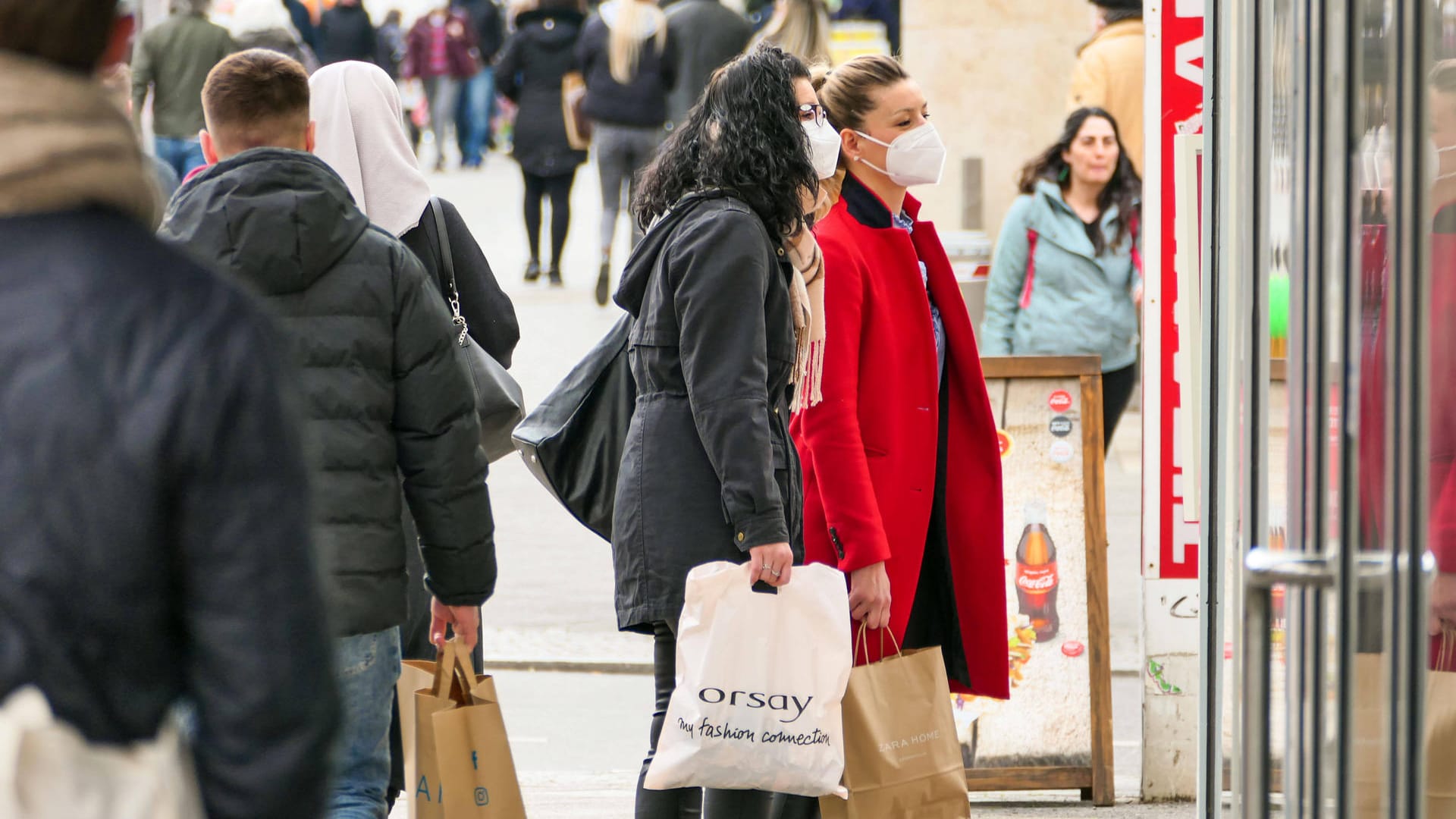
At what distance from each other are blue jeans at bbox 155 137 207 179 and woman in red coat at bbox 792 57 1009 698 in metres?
7.37

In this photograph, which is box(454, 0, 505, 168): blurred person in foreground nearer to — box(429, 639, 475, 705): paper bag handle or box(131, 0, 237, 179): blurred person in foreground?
box(131, 0, 237, 179): blurred person in foreground

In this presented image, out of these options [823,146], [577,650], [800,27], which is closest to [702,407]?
[823,146]

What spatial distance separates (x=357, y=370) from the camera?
310 cm

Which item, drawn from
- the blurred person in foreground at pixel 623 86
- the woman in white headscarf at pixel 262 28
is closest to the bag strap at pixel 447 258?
the woman in white headscarf at pixel 262 28

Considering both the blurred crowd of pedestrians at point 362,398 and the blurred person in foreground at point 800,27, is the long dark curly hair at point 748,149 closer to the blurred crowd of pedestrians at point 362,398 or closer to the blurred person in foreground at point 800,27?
the blurred crowd of pedestrians at point 362,398

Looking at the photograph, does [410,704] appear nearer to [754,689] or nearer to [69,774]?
[754,689]

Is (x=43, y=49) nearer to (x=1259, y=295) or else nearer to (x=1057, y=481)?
(x=1259, y=295)

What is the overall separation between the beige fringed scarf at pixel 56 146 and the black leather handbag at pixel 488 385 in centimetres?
240

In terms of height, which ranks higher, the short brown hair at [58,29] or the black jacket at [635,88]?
the black jacket at [635,88]

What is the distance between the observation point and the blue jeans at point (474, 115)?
68.0ft

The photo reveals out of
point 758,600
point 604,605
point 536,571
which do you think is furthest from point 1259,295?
point 536,571

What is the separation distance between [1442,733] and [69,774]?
185 cm

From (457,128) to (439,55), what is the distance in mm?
860

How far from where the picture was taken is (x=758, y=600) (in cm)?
332
